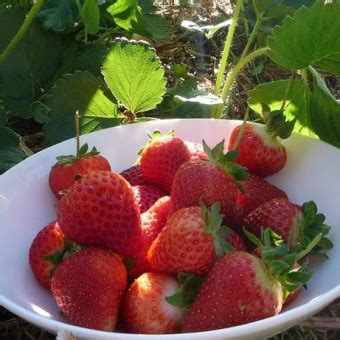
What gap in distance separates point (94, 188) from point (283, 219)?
20cm

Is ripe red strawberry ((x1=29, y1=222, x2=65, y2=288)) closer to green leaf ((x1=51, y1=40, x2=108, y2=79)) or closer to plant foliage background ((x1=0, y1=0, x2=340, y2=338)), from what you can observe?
plant foliage background ((x1=0, y1=0, x2=340, y2=338))

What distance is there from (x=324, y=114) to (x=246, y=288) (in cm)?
39

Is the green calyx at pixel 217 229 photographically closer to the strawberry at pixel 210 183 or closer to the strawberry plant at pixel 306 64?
the strawberry at pixel 210 183

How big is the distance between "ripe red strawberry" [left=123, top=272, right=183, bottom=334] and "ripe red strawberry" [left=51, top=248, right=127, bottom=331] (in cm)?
2

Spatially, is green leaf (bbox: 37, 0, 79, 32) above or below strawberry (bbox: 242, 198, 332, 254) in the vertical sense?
below

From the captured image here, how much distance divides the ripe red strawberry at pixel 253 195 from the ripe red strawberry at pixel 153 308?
0.14 m

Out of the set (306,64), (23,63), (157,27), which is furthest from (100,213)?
(157,27)

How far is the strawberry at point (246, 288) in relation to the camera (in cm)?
64

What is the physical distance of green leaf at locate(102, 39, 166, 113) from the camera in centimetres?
107

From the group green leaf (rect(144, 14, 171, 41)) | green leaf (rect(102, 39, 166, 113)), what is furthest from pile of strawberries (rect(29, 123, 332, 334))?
green leaf (rect(144, 14, 171, 41))

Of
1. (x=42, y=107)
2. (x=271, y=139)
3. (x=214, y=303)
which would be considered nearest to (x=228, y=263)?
(x=214, y=303)

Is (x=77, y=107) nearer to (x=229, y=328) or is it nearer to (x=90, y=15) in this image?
(x=90, y=15)

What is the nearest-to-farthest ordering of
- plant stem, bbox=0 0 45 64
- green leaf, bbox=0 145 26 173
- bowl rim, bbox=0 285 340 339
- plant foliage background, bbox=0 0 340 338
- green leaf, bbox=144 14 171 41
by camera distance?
1. bowl rim, bbox=0 285 340 339
2. plant foliage background, bbox=0 0 340 338
3. green leaf, bbox=0 145 26 173
4. plant stem, bbox=0 0 45 64
5. green leaf, bbox=144 14 171 41

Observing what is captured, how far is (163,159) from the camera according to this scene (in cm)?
85
